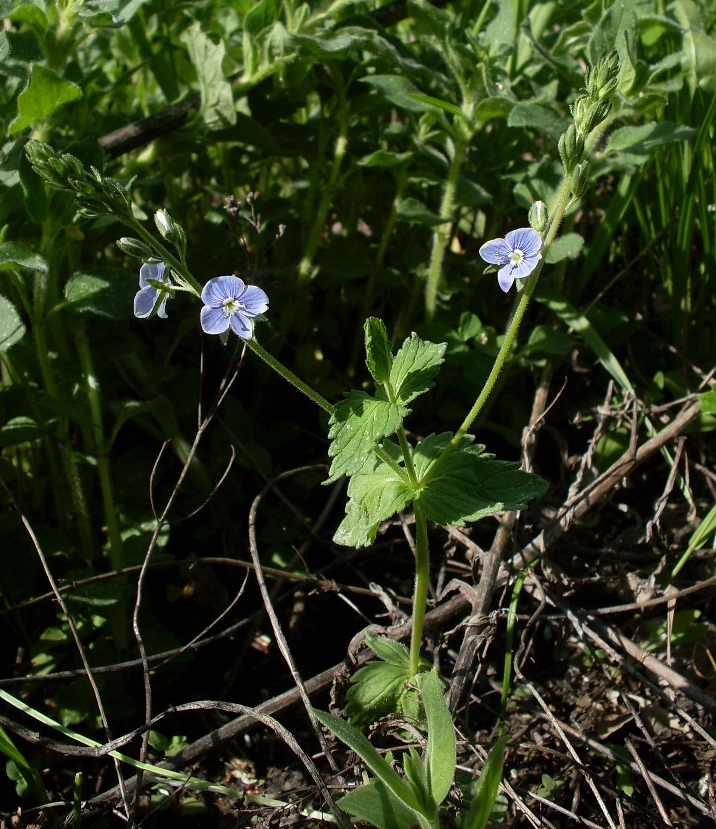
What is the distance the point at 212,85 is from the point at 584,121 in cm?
159

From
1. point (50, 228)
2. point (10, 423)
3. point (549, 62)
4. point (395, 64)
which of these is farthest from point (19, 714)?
point (549, 62)

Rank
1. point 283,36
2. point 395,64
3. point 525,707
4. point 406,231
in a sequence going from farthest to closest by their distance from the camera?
point 406,231 → point 395,64 → point 283,36 → point 525,707

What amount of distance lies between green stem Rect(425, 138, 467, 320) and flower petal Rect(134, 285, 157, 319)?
1.36 meters

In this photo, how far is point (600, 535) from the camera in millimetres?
2926

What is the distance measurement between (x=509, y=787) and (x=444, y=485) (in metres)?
0.80

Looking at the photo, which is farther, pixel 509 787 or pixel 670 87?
pixel 670 87

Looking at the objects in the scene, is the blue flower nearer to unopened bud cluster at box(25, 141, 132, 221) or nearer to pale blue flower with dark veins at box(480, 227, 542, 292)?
unopened bud cluster at box(25, 141, 132, 221)

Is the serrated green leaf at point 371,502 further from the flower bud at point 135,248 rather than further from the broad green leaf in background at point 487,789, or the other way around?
the flower bud at point 135,248

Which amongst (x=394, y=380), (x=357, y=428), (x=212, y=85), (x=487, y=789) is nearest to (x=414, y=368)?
(x=394, y=380)

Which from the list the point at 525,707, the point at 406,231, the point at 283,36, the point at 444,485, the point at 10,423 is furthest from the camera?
the point at 406,231

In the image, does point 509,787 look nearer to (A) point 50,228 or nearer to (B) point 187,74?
(A) point 50,228

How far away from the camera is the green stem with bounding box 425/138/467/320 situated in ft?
9.32

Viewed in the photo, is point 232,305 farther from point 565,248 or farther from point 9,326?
point 565,248

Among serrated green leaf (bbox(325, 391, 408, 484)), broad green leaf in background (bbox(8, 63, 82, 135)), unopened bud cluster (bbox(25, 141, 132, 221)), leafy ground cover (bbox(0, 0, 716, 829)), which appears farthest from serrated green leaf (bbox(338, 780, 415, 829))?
broad green leaf in background (bbox(8, 63, 82, 135))
